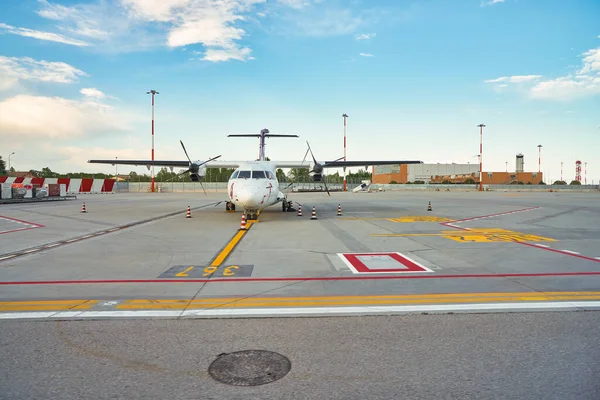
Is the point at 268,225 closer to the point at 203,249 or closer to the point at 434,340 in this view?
the point at 203,249

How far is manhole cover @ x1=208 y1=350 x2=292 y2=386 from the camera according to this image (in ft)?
10.9

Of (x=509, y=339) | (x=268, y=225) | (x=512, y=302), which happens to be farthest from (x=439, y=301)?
(x=268, y=225)

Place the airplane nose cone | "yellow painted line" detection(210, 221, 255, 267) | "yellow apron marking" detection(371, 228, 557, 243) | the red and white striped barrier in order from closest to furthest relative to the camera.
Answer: "yellow painted line" detection(210, 221, 255, 267)
"yellow apron marking" detection(371, 228, 557, 243)
the airplane nose cone
the red and white striped barrier

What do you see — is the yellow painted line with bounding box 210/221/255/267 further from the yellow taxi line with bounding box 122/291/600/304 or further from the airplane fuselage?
the yellow taxi line with bounding box 122/291/600/304

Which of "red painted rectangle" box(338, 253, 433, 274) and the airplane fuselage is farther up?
the airplane fuselage

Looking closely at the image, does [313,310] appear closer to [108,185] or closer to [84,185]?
[84,185]

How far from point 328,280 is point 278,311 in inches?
75.4

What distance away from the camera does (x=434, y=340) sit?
4117 millimetres

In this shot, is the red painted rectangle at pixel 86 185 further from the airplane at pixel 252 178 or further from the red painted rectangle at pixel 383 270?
the red painted rectangle at pixel 383 270

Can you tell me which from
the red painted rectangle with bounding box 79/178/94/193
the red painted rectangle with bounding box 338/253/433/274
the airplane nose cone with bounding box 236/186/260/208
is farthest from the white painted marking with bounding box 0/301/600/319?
the red painted rectangle with bounding box 79/178/94/193

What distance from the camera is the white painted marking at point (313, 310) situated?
4949 millimetres

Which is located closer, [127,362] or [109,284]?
[127,362]

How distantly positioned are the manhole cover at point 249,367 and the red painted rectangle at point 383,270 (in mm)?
3980

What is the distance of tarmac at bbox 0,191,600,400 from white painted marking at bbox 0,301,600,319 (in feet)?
0.13
